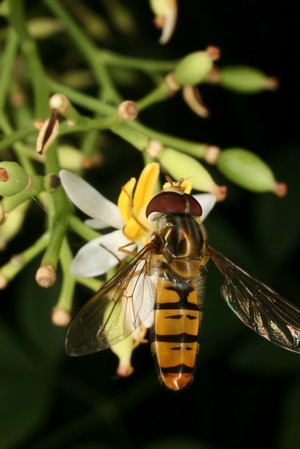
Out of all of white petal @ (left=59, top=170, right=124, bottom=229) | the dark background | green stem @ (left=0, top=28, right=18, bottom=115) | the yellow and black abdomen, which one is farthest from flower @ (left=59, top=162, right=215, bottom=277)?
the dark background

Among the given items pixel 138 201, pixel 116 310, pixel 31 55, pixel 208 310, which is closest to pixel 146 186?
pixel 138 201

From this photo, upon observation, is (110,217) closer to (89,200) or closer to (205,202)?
(89,200)

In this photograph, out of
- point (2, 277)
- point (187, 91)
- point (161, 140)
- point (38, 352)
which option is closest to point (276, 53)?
point (187, 91)

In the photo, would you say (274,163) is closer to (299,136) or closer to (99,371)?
(299,136)

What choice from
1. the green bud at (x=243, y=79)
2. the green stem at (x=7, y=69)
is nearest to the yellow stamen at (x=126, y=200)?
the green stem at (x=7, y=69)

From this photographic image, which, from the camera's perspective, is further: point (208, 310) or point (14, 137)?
point (208, 310)

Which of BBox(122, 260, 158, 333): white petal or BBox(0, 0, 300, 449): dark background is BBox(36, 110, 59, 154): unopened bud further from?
BBox(0, 0, 300, 449): dark background
